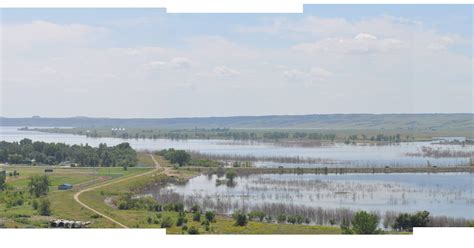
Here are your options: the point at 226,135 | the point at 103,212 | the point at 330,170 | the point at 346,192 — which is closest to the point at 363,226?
the point at 103,212

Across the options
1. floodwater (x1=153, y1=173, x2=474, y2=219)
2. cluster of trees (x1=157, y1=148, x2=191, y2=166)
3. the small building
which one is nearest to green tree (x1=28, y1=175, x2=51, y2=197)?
the small building

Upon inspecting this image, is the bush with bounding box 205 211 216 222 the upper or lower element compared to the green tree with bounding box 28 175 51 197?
lower

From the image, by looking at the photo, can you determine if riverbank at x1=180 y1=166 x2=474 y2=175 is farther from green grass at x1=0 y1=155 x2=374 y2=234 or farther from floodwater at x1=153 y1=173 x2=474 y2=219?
green grass at x1=0 y1=155 x2=374 y2=234

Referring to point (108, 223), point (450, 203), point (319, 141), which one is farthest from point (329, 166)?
point (319, 141)

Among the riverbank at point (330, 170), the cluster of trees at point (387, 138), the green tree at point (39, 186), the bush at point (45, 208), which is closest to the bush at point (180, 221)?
the bush at point (45, 208)

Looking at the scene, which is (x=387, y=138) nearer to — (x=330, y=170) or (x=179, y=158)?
(x=330, y=170)

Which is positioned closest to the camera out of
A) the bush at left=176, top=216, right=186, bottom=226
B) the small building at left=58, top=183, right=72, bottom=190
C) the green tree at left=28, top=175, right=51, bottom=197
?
the bush at left=176, top=216, right=186, bottom=226

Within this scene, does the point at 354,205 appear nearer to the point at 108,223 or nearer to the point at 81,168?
the point at 108,223
